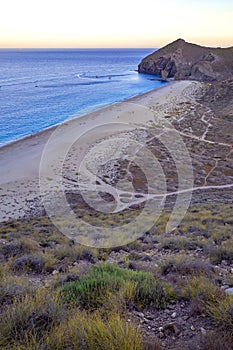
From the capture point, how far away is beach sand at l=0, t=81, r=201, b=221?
16.8 metres

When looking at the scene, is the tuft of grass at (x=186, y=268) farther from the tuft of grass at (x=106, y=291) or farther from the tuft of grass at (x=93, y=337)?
the tuft of grass at (x=93, y=337)

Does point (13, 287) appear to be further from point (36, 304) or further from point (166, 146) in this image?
point (166, 146)

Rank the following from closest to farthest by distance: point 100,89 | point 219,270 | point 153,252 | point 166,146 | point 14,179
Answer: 1. point 219,270
2. point 153,252
3. point 14,179
4. point 166,146
5. point 100,89

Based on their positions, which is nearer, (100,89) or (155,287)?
(155,287)

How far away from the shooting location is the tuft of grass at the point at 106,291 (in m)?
4.40

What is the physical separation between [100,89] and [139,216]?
56898 millimetres

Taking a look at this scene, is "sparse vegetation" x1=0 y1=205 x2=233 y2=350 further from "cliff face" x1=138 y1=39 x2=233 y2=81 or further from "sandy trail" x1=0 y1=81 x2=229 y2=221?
"cliff face" x1=138 y1=39 x2=233 y2=81

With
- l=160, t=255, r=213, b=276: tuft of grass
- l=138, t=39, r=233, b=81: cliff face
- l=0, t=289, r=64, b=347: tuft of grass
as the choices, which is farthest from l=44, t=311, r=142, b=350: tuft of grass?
l=138, t=39, r=233, b=81: cliff face

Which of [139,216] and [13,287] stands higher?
[13,287]

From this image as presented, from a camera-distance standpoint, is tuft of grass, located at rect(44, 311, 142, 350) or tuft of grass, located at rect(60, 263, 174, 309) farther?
tuft of grass, located at rect(60, 263, 174, 309)

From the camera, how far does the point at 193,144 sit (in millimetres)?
27438

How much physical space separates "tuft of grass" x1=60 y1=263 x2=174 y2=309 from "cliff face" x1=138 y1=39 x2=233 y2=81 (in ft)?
259

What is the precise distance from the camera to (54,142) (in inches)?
1162

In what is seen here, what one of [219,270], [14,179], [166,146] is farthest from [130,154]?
[219,270]
